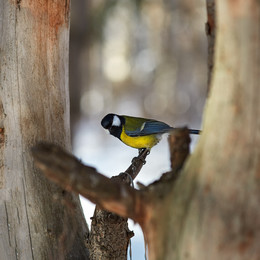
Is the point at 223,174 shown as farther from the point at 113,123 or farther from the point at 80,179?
the point at 113,123

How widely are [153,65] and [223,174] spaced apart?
8.77 meters

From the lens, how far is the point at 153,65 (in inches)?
380

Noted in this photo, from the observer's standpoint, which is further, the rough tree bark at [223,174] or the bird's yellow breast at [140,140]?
the bird's yellow breast at [140,140]

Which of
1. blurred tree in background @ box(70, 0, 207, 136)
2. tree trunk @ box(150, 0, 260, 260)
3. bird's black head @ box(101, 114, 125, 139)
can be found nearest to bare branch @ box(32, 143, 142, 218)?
tree trunk @ box(150, 0, 260, 260)

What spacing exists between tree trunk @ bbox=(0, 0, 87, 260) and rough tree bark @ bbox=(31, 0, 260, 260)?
65cm

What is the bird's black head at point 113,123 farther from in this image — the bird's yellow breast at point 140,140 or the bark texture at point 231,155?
the bark texture at point 231,155

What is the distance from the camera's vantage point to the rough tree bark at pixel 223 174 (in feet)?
3.08

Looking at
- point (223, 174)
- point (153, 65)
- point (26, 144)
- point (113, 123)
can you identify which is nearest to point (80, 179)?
point (223, 174)

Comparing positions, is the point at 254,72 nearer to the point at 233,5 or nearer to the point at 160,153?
the point at 233,5

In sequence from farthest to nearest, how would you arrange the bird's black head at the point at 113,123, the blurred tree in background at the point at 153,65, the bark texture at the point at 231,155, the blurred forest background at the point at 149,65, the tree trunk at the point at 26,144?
the blurred tree in background at the point at 153,65 < the blurred forest background at the point at 149,65 < the bird's black head at the point at 113,123 < the tree trunk at the point at 26,144 < the bark texture at the point at 231,155

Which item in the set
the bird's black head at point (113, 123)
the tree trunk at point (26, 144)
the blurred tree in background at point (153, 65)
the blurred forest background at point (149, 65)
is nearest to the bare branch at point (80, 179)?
the tree trunk at point (26, 144)

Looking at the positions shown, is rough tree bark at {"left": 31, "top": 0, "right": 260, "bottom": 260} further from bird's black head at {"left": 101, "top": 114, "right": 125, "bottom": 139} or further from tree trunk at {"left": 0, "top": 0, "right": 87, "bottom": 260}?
bird's black head at {"left": 101, "top": 114, "right": 125, "bottom": 139}

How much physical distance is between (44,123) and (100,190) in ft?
2.47

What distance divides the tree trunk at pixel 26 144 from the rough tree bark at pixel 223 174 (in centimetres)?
65
